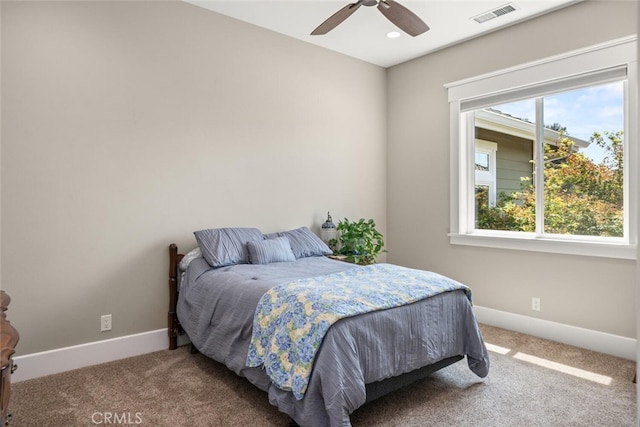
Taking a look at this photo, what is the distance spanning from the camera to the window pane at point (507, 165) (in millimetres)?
3863

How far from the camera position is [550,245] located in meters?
3.56

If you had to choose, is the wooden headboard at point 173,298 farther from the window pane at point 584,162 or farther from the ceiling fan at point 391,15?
the window pane at point 584,162

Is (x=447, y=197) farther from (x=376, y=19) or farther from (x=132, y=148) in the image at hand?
(x=132, y=148)

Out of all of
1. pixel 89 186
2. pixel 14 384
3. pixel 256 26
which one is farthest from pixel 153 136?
pixel 14 384

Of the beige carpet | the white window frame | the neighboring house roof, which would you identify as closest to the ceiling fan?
the white window frame

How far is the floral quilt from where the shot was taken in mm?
2027

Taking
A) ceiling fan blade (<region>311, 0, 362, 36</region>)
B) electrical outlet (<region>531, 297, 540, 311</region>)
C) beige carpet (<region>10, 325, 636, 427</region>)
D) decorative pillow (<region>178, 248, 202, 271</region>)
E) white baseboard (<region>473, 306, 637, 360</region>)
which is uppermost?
ceiling fan blade (<region>311, 0, 362, 36</region>)

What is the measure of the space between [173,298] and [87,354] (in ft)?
2.29

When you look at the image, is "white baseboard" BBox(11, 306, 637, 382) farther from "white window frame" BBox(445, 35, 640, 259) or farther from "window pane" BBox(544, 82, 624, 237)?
"window pane" BBox(544, 82, 624, 237)

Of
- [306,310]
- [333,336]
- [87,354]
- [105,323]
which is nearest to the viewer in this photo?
[333,336]

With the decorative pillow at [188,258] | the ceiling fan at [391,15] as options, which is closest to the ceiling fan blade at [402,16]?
the ceiling fan at [391,15]

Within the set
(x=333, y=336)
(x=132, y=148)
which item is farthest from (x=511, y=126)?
(x=132, y=148)

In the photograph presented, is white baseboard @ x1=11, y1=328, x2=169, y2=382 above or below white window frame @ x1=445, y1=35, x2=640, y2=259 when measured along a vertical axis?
below

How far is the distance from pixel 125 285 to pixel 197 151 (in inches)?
48.4
